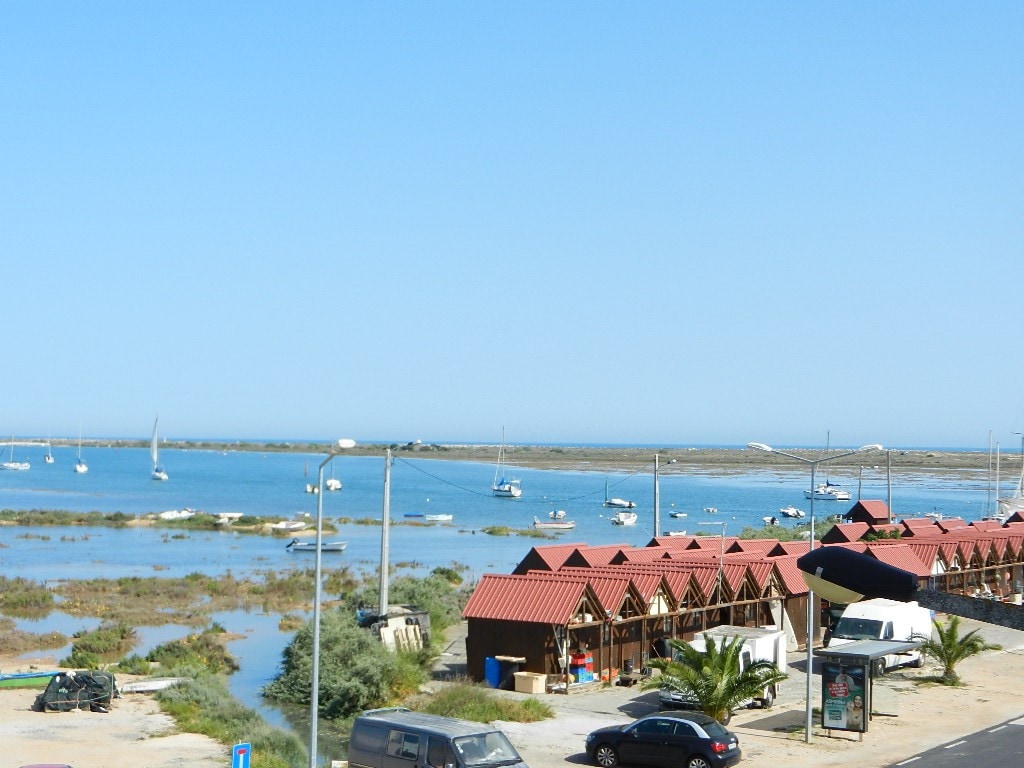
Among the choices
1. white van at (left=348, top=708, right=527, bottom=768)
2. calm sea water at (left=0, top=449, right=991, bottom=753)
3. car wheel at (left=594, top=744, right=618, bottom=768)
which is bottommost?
calm sea water at (left=0, top=449, right=991, bottom=753)

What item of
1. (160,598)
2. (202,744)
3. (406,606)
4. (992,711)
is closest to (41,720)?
(202,744)

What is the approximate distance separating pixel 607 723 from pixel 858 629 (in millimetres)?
12339

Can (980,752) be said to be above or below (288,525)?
above

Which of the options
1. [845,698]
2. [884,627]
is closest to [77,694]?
[845,698]

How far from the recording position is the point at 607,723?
32.1 meters

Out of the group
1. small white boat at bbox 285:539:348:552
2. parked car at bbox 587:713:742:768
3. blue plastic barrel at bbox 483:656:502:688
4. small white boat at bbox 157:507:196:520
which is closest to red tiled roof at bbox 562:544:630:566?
blue plastic barrel at bbox 483:656:502:688

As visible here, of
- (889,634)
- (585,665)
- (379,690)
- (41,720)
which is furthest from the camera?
(889,634)

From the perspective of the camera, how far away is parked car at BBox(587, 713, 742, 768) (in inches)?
1029

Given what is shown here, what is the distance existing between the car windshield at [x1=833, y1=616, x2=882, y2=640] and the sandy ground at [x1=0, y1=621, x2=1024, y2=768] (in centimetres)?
154

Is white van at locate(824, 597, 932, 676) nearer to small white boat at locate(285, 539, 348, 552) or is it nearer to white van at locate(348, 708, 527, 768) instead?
white van at locate(348, 708, 527, 768)

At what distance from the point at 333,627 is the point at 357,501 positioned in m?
128

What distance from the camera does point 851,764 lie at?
27328 millimetres

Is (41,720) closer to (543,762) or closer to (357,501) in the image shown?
(543,762)

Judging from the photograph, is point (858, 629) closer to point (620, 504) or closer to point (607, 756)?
point (607, 756)
